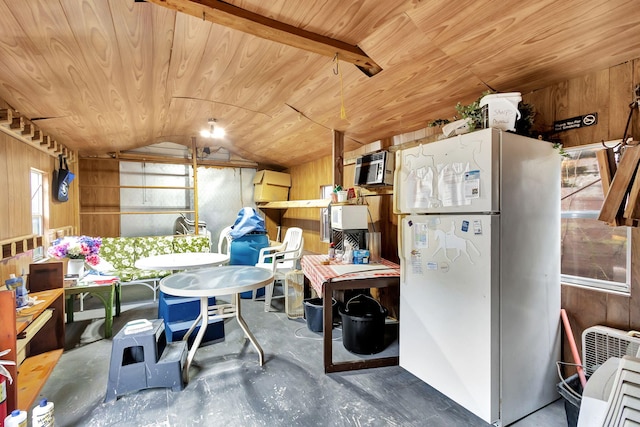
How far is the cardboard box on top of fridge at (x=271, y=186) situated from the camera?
5746mm

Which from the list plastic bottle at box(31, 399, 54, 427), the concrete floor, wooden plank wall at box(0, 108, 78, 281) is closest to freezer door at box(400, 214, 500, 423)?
the concrete floor

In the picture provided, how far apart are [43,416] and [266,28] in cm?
242

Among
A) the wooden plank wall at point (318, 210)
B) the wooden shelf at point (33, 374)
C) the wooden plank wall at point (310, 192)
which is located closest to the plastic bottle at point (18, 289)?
the wooden shelf at point (33, 374)

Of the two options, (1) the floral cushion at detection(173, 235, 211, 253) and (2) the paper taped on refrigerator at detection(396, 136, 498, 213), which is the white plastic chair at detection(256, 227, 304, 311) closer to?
A: (1) the floral cushion at detection(173, 235, 211, 253)

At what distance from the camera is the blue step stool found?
2.02 m

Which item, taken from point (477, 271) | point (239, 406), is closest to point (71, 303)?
point (239, 406)

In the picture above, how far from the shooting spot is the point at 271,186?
19.1 ft

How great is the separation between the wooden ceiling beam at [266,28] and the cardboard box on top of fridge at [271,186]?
12.1ft

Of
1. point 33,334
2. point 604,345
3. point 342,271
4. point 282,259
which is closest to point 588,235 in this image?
point 604,345

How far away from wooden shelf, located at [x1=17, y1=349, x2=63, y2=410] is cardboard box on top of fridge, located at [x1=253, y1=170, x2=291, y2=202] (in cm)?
377

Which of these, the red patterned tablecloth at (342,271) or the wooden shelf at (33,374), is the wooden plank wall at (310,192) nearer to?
the red patterned tablecloth at (342,271)

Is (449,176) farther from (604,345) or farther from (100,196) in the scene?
(100,196)

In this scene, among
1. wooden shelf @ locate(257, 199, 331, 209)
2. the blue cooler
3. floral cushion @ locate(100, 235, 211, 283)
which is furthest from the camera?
the blue cooler

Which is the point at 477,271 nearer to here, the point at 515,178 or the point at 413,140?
the point at 515,178
